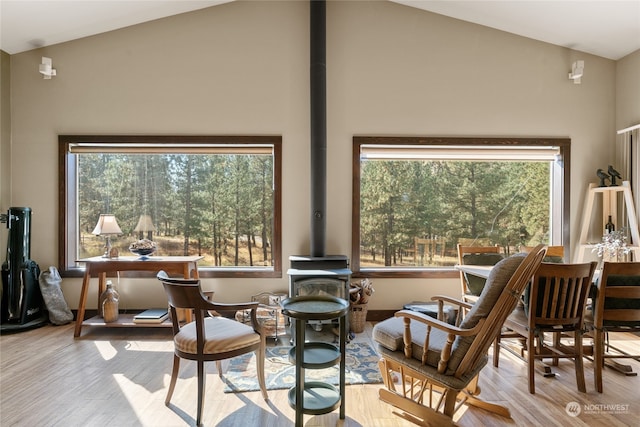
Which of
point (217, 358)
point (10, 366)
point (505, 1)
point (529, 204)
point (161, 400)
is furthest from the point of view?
point (529, 204)

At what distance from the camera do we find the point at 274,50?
391 cm

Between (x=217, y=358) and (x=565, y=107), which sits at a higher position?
(x=565, y=107)

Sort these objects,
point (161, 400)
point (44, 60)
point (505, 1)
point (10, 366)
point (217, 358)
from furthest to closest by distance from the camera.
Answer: point (44, 60) → point (505, 1) → point (10, 366) → point (161, 400) → point (217, 358)

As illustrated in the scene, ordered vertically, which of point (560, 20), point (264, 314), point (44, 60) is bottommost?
point (264, 314)

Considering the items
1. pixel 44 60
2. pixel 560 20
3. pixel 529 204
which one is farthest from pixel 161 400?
pixel 560 20

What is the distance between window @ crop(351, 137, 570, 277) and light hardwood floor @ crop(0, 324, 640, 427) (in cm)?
146

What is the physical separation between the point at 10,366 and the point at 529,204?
529 cm

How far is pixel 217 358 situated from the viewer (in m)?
2.11

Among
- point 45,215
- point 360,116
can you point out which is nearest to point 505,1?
point 360,116

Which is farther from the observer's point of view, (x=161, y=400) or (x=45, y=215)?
(x=45, y=215)

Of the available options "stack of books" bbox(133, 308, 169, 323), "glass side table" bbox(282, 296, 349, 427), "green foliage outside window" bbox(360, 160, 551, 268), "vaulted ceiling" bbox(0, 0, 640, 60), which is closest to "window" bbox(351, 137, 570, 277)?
"green foliage outside window" bbox(360, 160, 551, 268)

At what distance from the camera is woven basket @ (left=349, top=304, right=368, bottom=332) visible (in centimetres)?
357

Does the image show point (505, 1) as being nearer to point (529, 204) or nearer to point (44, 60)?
point (529, 204)

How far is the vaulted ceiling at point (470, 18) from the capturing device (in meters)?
3.26
